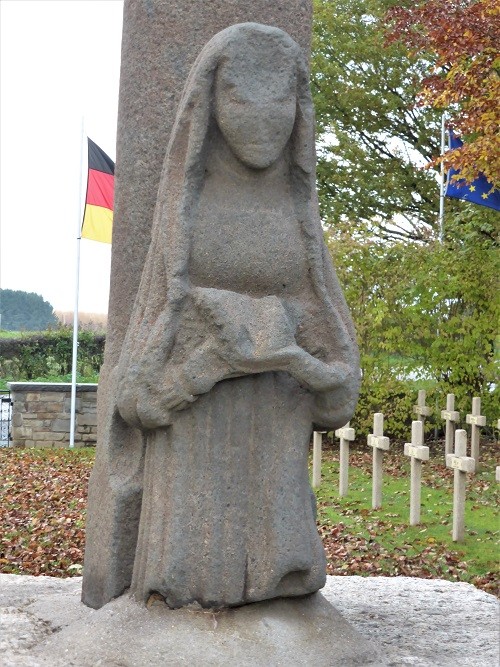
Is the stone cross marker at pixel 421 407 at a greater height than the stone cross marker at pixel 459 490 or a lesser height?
greater

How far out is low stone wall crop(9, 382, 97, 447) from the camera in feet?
51.0

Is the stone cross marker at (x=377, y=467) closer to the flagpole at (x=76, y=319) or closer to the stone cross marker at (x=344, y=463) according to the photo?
the stone cross marker at (x=344, y=463)

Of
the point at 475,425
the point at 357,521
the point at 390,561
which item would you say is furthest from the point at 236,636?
the point at 475,425

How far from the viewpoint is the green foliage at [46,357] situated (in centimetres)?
2370

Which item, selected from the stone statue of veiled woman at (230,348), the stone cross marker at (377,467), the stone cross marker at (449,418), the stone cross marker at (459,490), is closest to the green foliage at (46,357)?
the stone cross marker at (449,418)

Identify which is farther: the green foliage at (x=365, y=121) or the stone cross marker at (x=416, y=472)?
the green foliage at (x=365, y=121)

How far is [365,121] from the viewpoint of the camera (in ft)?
82.2

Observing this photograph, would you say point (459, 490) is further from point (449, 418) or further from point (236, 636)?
point (236, 636)

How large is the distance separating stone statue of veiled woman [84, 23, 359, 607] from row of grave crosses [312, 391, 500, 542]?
18.6ft

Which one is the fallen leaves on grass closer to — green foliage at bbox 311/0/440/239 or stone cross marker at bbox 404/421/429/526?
stone cross marker at bbox 404/421/429/526

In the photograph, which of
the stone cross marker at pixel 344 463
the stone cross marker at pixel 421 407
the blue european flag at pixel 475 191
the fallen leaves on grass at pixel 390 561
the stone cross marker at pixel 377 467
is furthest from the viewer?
the blue european flag at pixel 475 191

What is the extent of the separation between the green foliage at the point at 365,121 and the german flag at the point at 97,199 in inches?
394

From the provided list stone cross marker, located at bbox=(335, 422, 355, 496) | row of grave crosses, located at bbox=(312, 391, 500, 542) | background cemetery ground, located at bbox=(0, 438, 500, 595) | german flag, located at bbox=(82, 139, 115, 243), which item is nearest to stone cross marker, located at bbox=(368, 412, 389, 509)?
row of grave crosses, located at bbox=(312, 391, 500, 542)

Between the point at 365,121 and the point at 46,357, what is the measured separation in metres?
9.96
